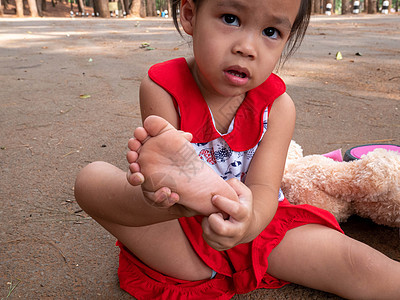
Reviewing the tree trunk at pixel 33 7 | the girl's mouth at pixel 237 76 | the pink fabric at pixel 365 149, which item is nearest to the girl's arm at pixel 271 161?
the girl's mouth at pixel 237 76

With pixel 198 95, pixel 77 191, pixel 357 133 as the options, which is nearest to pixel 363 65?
pixel 357 133

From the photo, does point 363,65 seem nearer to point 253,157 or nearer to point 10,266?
point 253,157

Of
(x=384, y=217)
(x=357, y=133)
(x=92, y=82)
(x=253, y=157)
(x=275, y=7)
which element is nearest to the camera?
(x=275, y=7)

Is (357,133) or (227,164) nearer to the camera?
(227,164)

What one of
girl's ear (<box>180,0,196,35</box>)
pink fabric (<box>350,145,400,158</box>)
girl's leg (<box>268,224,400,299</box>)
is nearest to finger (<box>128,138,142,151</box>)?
girl's ear (<box>180,0,196,35</box>)

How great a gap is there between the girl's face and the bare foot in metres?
0.23

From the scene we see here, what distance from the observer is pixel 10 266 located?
108 cm

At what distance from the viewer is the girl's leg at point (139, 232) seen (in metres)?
0.97

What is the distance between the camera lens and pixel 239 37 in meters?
0.89

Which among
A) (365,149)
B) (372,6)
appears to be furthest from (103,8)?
(365,149)

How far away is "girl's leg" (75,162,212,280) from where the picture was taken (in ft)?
3.18

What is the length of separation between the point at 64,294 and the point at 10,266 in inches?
7.8

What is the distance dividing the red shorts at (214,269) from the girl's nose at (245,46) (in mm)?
→ 459

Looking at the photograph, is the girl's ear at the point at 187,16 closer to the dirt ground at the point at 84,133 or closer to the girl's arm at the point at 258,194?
the girl's arm at the point at 258,194
